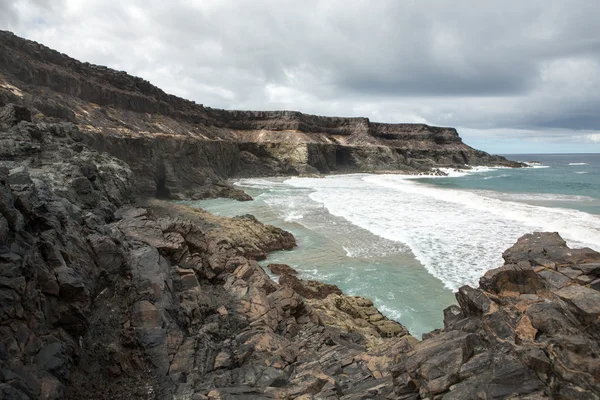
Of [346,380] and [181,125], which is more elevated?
[181,125]

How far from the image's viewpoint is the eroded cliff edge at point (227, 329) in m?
4.80

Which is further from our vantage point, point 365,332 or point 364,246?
point 364,246

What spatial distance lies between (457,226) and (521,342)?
18.2 m

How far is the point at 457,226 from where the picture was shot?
871 inches

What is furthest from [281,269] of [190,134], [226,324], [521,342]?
[190,134]

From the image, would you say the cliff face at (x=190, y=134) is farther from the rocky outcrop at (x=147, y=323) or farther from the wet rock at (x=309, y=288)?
the wet rock at (x=309, y=288)

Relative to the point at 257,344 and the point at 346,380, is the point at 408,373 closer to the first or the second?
the point at 346,380

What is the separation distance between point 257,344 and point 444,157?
9561cm

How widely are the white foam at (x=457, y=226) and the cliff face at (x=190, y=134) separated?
1555 centimetres

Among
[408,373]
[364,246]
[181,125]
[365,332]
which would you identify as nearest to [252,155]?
[181,125]

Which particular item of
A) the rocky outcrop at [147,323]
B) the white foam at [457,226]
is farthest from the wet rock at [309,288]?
the white foam at [457,226]

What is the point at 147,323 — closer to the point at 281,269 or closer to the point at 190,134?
the point at 281,269

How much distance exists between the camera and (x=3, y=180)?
5797mm

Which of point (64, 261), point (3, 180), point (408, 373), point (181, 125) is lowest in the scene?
point (408, 373)
